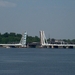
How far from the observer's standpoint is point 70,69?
63781 mm

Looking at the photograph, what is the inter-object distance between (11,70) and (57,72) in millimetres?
6004

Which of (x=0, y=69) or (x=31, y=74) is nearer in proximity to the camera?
(x=31, y=74)

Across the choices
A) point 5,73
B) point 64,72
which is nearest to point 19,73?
point 5,73

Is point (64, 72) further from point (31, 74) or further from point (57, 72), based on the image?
point (31, 74)

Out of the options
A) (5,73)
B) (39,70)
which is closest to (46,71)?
(39,70)

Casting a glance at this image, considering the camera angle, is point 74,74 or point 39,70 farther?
point 39,70

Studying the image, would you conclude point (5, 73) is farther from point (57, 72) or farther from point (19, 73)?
point (57, 72)

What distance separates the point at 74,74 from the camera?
57375mm

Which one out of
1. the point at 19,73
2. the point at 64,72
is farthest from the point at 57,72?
the point at 19,73

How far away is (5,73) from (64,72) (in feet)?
23.1

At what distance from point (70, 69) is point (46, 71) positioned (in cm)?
420

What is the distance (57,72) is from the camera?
59906mm

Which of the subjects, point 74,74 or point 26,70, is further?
point 26,70

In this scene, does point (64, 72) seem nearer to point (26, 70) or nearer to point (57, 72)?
point (57, 72)
